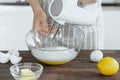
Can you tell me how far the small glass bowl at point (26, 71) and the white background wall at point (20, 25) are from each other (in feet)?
3.95

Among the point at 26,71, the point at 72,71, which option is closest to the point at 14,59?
the point at 26,71

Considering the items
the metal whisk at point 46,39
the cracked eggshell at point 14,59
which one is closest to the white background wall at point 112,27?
the metal whisk at point 46,39

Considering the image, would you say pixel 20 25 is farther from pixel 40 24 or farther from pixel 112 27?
pixel 40 24

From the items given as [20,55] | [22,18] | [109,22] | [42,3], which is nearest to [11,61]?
[20,55]

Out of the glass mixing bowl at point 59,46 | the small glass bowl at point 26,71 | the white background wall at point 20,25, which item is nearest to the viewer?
the small glass bowl at point 26,71

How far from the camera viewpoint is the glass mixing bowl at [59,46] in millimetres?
1230

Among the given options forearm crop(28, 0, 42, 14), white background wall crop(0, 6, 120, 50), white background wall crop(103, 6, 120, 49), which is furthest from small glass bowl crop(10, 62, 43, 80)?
white background wall crop(103, 6, 120, 49)

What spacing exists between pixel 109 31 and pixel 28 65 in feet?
4.35

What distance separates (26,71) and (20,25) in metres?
1.30

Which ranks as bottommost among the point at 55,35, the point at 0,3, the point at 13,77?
the point at 13,77

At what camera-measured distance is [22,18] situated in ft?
7.82

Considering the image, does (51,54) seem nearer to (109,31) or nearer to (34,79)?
(34,79)

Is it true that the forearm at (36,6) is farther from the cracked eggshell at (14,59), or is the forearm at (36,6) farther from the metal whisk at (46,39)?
the cracked eggshell at (14,59)

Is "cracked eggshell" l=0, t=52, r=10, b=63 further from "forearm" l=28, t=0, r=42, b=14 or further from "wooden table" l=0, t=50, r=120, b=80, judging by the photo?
"forearm" l=28, t=0, r=42, b=14
